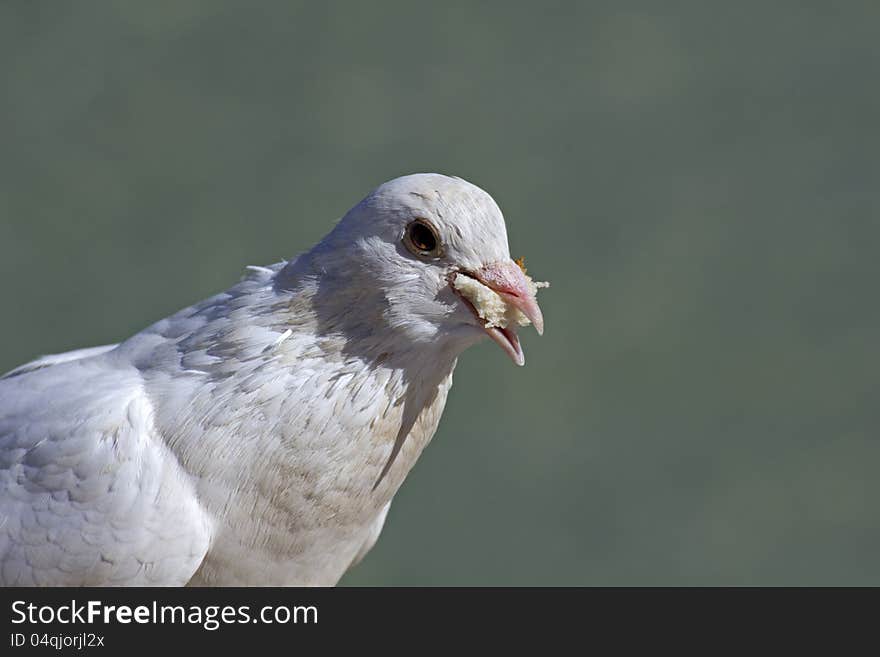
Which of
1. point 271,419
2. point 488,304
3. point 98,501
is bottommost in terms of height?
point 98,501

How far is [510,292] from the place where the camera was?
67.2 inches

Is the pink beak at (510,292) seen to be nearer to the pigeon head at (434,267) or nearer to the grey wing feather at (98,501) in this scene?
the pigeon head at (434,267)

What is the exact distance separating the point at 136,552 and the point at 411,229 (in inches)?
25.9

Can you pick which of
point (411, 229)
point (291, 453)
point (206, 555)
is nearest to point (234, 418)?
point (291, 453)

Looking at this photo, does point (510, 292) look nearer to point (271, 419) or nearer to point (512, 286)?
point (512, 286)

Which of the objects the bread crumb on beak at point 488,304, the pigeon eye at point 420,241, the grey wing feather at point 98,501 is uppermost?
the pigeon eye at point 420,241

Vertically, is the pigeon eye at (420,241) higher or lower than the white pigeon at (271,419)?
higher

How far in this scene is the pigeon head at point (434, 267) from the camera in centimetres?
173

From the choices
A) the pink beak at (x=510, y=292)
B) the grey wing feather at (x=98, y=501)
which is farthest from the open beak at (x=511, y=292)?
the grey wing feather at (x=98, y=501)

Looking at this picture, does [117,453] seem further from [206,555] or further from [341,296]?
[341,296]

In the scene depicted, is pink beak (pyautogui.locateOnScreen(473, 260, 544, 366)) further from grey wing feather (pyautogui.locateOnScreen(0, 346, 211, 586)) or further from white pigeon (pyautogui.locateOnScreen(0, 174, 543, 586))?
grey wing feather (pyautogui.locateOnScreen(0, 346, 211, 586))

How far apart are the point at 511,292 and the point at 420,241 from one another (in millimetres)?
164

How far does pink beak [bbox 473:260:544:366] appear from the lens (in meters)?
1.71

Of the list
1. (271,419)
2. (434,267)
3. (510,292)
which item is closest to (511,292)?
(510,292)
